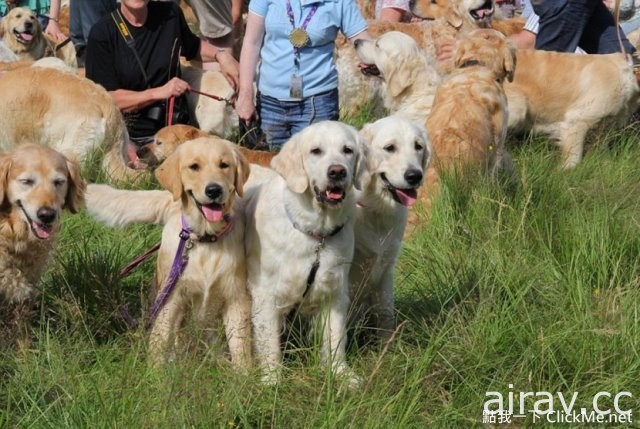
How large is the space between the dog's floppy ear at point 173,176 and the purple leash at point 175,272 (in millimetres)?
153

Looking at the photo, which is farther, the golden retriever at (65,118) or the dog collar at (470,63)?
the dog collar at (470,63)

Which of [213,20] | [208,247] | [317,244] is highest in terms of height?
[317,244]

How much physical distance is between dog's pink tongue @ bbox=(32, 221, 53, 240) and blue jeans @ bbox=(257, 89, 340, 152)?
2.70 metres

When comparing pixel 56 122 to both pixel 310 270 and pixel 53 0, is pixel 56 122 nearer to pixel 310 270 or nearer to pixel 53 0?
pixel 310 270

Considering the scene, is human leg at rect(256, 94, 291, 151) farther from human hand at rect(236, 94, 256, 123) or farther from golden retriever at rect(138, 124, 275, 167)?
golden retriever at rect(138, 124, 275, 167)

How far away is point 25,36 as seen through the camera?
1045 centimetres

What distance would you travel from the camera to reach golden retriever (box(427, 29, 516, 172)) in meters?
6.89

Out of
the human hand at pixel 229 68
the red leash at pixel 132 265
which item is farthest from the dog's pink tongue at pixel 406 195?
the human hand at pixel 229 68

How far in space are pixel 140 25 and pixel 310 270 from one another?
13.2 feet

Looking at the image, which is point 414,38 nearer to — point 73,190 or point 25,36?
point 25,36

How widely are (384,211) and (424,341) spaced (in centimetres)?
68

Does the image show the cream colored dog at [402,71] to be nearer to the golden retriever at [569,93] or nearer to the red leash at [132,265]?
the golden retriever at [569,93]

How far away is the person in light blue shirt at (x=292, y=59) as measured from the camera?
6902mm

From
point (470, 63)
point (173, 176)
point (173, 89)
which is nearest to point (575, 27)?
point (470, 63)
